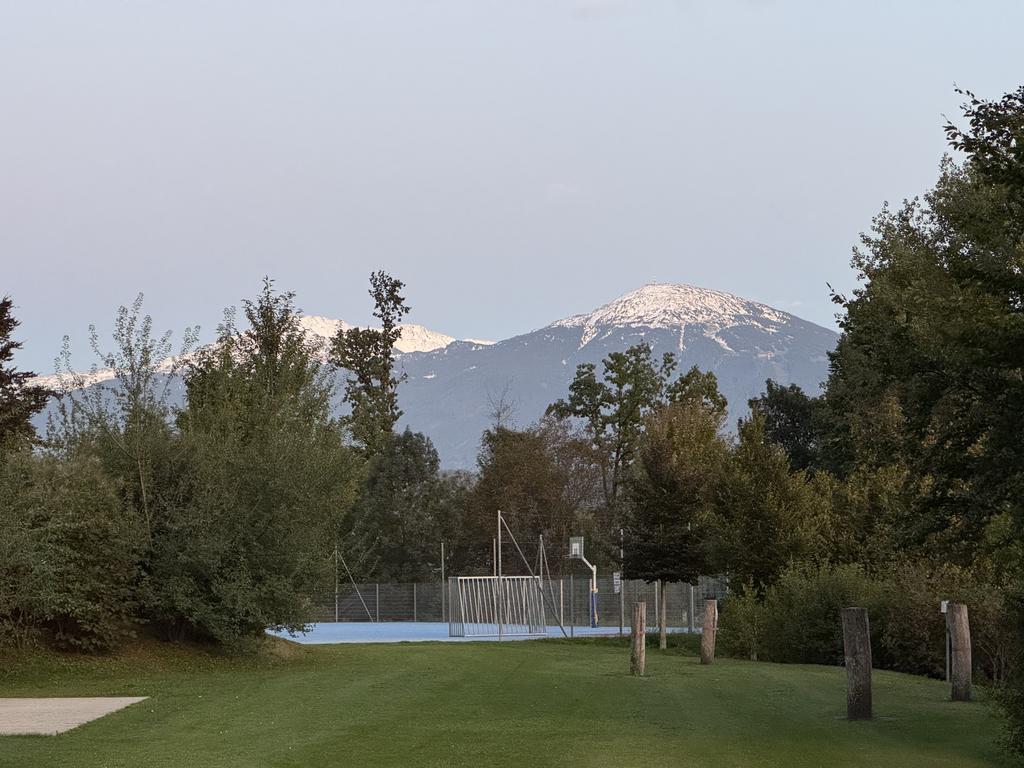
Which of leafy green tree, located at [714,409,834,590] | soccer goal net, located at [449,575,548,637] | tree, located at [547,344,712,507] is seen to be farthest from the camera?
tree, located at [547,344,712,507]

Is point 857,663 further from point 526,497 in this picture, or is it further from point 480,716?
point 526,497

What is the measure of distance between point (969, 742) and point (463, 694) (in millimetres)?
7616

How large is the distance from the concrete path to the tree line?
2.32m

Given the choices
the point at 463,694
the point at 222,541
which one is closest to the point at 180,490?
the point at 222,541

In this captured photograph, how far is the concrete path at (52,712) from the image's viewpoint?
15.7 meters

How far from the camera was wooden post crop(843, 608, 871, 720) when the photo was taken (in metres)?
16.3

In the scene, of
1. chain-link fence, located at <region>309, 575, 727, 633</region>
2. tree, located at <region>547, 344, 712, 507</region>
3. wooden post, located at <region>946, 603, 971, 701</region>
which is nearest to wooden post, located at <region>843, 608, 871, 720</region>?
wooden post, located at <region>946, 603, 971, 701</region>

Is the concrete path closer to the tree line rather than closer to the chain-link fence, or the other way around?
the tree line

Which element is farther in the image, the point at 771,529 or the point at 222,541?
the point at 771,529

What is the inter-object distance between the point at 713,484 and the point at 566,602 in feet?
51.8

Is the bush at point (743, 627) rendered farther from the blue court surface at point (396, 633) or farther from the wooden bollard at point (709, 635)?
the blue court surface at point (396, 633)

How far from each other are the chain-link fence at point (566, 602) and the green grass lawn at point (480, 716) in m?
19.5

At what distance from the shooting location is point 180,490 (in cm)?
2661

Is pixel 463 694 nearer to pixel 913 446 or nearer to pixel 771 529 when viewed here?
pixel 913 446
